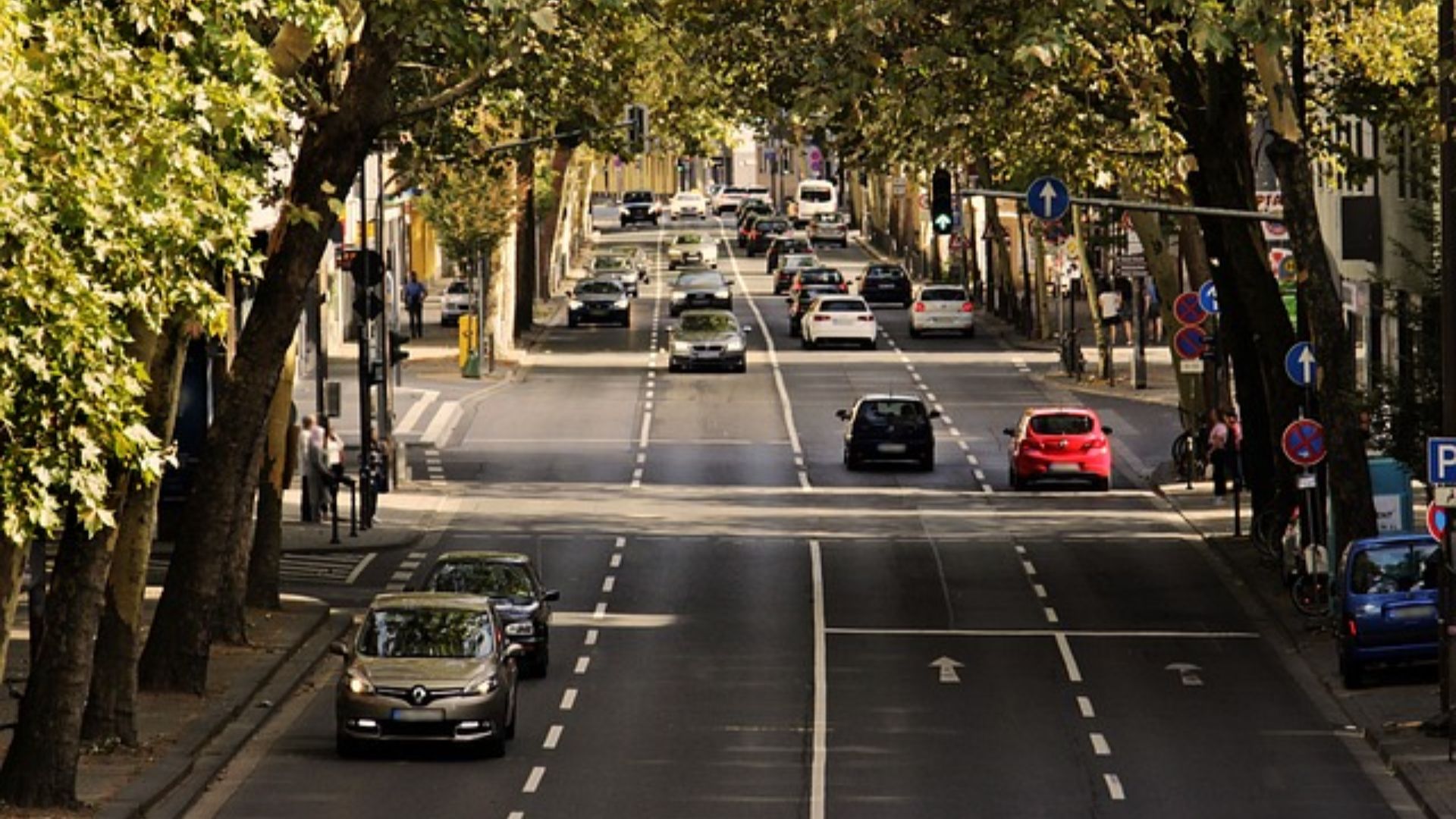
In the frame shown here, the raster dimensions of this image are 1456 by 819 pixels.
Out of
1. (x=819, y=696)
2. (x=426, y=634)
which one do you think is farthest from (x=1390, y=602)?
(x=426, y=634)

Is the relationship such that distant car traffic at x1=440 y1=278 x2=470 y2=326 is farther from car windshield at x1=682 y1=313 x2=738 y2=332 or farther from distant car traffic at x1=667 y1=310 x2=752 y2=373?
distant car traffic at x1=667 y1=310 x2=752 y2=373

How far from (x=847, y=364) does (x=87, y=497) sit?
59513 millimetres

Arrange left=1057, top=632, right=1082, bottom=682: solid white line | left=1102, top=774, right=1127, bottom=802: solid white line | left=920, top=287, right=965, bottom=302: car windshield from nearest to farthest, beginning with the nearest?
1. left=1102, top=774, right=1127, bottom=802: solid white line
2. left=1057, top=632, right=1082, bottom=682: solid white line
3. left=920, top=287, right=965, bottom=302: car windshield

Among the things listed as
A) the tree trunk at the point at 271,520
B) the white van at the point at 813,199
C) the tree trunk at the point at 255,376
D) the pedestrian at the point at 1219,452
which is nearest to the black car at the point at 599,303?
the pedestrian at the point at 1219,452

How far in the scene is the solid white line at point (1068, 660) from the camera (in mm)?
35500

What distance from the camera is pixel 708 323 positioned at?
79.8m

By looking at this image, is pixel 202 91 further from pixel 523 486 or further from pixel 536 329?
pixel 536 329

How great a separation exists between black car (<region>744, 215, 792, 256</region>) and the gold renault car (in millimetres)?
110080

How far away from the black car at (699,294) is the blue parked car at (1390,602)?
6576 centimetres

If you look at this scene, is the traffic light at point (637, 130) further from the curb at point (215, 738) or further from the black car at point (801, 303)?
the black car at point (801, 303)

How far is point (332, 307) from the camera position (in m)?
84.9

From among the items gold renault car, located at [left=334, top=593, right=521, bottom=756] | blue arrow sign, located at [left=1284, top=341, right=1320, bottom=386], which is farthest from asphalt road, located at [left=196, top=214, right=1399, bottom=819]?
blue arrow sign, located at [left=1284, top=341, right=1320, bottom=386]

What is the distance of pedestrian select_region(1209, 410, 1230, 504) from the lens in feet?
173

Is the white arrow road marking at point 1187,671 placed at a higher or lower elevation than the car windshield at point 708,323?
lower
